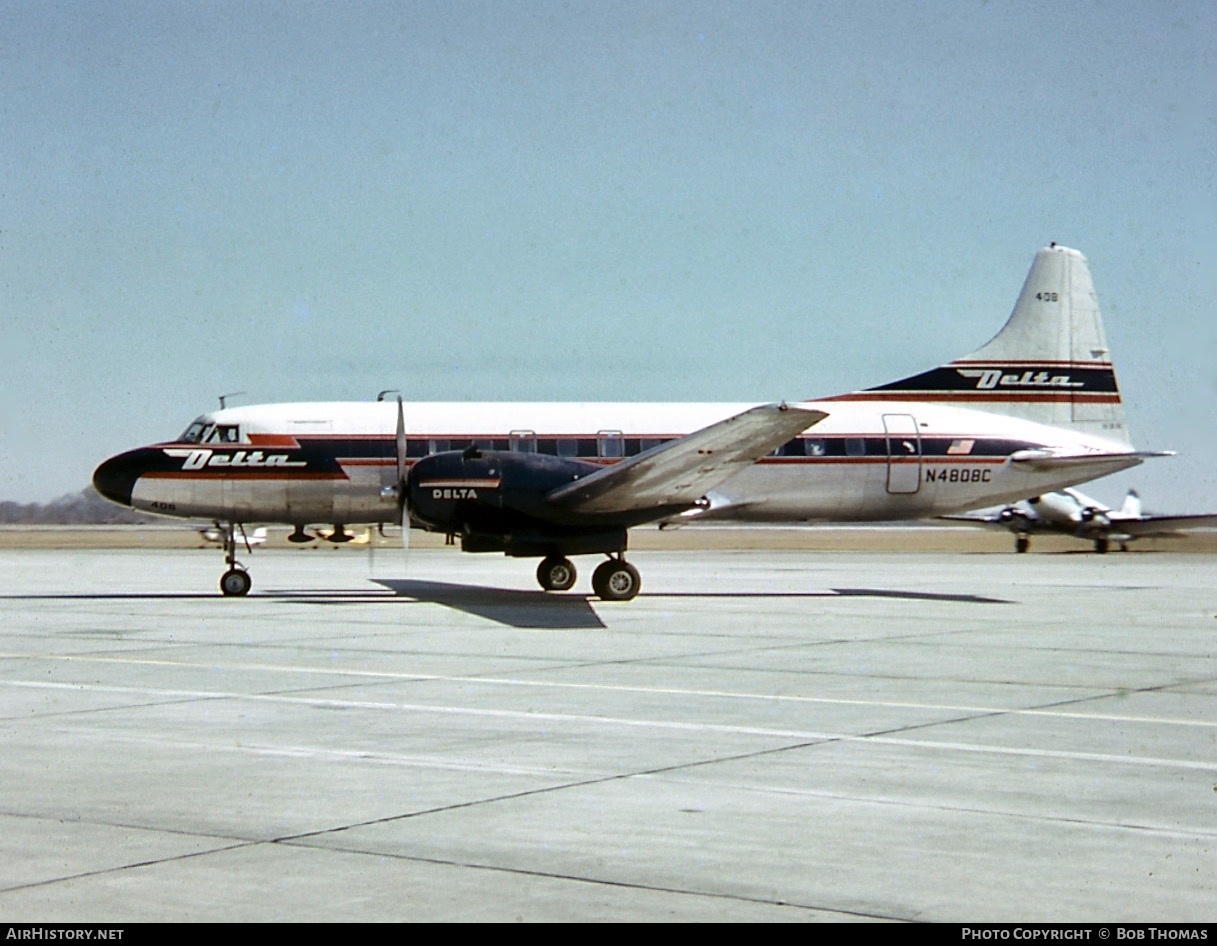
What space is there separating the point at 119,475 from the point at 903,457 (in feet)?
55.8

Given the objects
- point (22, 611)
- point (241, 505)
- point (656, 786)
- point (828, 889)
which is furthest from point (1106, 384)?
point (828, 889)

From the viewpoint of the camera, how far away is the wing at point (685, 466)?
2408cm

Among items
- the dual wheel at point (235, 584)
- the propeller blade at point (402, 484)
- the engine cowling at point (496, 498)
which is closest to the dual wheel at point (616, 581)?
the engine cowling at point (496, 498)

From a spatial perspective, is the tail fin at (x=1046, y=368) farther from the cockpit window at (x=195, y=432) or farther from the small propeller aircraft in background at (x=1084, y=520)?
the small propeller aircraft in background at (x=1084, y=520)

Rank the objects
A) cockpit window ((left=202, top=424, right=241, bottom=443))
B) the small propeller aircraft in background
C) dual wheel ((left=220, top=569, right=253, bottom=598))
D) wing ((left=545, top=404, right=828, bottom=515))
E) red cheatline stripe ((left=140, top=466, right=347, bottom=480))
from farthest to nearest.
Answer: the small propeller aircraft in background < cockpit window ((left=202, top=424, right=241, bottom=443)) < red cheatline stripe ((left=140, top=466, right=347, bottom=480)) < dual wheel ((left=220, top=569, right=253, bottom=598)) < wing ((left=545, top=404, right=828, bottom=515))

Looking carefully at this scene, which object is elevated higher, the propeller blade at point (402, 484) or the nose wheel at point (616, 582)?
the propeller blade at point (402, 484)

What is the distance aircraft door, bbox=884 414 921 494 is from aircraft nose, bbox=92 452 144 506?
16.3 meters

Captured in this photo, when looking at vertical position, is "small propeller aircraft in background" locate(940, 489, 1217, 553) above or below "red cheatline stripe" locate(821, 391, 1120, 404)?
below

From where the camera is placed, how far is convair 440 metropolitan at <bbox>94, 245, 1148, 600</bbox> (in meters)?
30.6

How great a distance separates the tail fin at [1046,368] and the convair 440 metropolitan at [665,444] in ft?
0.16

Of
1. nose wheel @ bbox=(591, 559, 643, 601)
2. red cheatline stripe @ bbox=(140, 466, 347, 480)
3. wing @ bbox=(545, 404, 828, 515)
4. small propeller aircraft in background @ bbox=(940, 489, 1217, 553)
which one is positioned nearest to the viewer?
wing @ bbox=(545, 404, 828, 515)

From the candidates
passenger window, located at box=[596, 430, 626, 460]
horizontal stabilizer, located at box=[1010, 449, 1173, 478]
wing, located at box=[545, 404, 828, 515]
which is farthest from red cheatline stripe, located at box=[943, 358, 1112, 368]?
wing, located at box=[545, 404, 828, 515]

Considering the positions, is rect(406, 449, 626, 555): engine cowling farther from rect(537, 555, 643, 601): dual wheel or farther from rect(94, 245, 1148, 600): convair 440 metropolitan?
rect(537, 555, 643, 601): dual wheel

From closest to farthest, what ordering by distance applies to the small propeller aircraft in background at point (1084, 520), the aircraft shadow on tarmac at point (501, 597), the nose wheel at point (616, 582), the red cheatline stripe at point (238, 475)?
the aircraft shadow on tarmac at point (501, 597) → the nose wheel at point (616, 582) → the red cheatline stripe at point (238, 475) → the small propeller aircraft in background at point (1084, 520)
